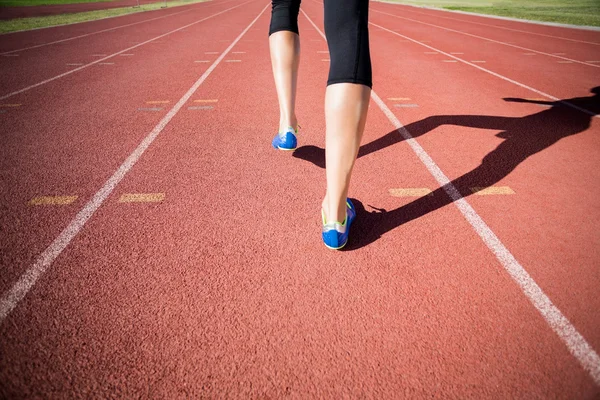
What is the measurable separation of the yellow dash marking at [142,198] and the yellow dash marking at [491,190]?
228 centimetres

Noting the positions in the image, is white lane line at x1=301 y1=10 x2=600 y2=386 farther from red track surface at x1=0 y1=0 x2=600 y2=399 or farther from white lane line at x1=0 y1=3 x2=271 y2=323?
white lane line at x1=0 y1=3 x2=271 y2=323

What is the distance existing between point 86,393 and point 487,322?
65.0 inches

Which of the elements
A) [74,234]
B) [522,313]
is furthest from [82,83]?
[522,313]

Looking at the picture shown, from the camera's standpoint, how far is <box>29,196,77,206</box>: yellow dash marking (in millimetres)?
2268

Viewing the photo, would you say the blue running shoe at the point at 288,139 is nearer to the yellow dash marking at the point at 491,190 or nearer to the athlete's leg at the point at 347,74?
the athlete's leg at the point at 347,74

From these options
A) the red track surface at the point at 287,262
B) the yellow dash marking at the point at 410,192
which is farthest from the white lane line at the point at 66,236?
the yellow dash marking at the point at 410,192

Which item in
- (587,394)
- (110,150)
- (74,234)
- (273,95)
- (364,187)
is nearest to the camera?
(587,394)

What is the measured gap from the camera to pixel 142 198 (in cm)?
236

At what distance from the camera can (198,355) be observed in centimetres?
135

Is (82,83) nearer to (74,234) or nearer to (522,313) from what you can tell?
(74,234)

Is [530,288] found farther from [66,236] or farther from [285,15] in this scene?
[66,236]

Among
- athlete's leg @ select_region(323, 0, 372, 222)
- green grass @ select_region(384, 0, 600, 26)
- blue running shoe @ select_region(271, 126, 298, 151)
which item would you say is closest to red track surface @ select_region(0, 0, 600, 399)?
blue running shoe @ select_region(271, 126, 298, 151)

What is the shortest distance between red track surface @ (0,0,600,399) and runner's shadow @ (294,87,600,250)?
0.08ft

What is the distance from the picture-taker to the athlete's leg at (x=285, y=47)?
2188 mm
